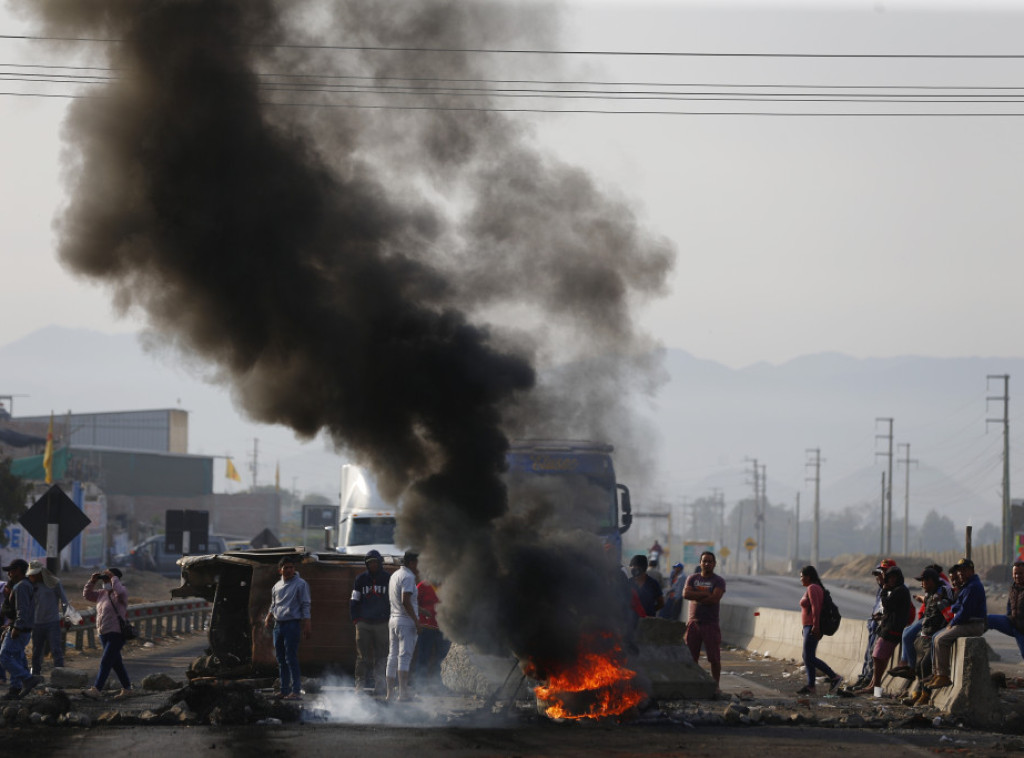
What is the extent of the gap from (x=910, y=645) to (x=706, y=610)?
2.43 meters

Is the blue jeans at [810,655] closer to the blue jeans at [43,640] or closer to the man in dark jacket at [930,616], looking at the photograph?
the man in dark jacket at [930,616]

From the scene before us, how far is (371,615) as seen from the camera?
14766 mm

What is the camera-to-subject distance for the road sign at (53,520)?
18047mm

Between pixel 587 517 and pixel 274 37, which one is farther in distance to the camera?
pixel 587 517

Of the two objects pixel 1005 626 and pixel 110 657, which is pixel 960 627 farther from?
pixel 110 657

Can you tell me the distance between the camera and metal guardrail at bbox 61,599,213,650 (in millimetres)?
22656

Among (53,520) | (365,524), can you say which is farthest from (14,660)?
(365,524)

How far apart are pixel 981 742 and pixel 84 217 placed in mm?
10893

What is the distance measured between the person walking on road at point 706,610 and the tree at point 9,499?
30.9m

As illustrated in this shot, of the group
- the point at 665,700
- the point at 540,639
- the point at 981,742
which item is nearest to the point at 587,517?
the point at 665,700

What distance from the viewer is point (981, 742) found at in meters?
11.4

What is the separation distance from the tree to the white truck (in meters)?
20.0

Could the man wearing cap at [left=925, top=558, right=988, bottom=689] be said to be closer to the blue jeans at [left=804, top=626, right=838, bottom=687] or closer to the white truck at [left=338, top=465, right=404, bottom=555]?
the blue jeans at [left=804, top=626, right=838, bottom=687]

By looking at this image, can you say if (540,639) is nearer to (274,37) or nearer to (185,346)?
(185,346)
